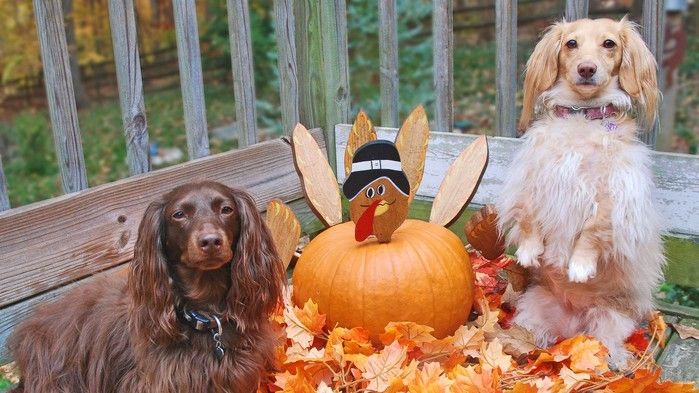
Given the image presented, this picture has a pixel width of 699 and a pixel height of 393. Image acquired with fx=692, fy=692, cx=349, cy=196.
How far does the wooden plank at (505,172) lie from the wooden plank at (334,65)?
0.06 m

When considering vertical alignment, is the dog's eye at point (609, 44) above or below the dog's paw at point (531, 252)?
above

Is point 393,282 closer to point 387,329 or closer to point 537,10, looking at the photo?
point 387,329

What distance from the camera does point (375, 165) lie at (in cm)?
266

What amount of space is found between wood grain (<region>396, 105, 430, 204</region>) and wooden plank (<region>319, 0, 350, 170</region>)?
0.90 metres

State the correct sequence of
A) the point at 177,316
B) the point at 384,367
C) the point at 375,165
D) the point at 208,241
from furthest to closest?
the point at 375,165
the point at 384,367
the point at 177,316
the point at 208,241

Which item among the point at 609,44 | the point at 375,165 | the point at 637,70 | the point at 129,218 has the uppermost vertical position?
the point at 609,44

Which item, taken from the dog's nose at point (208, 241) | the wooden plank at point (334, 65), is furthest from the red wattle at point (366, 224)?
the wooden plank at point (334, 65)

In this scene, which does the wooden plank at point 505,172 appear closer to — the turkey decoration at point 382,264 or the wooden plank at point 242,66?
the wooden plank at point 242,66

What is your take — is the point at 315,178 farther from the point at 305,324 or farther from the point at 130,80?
the point at 130,80

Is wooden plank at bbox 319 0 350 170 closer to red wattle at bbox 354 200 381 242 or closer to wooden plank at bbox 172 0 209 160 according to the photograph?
wooden plank at bbox 172 0 209 160

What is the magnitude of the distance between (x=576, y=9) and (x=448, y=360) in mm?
1745

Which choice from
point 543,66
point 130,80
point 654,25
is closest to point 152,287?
point 130,80

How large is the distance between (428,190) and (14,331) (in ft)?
7.35

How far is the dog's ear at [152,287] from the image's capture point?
220cm
